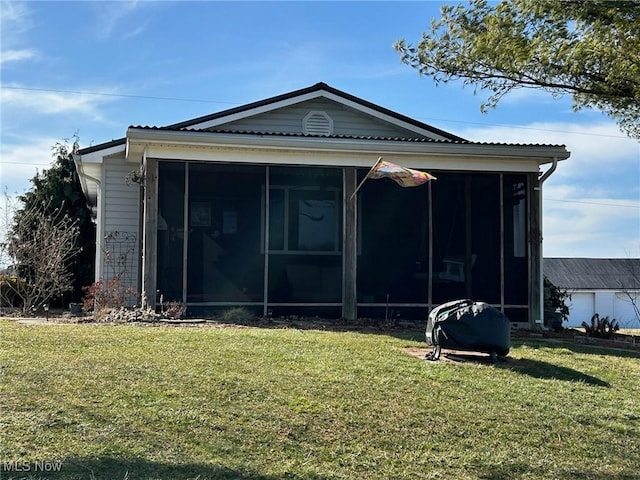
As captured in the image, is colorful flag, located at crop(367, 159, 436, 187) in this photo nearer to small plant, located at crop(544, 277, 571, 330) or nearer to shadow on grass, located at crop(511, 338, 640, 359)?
shadow on grass, located at crop(511, 338, 640, 359)

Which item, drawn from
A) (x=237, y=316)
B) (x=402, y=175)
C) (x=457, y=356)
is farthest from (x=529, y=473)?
(x=237, y=316)

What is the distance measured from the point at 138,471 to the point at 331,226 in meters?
8.73

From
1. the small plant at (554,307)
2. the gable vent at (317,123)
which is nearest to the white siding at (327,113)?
the gable vent at (317,123)

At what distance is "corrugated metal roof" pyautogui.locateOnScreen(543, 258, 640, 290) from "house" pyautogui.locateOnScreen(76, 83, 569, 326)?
2534 centimetres

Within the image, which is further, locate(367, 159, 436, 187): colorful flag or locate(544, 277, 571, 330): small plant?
locate(544, 277, 571, 330): small plant

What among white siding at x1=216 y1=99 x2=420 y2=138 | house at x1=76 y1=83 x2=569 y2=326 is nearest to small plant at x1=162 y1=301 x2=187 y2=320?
house at x1=76 y1=83 x2=569 y2=326

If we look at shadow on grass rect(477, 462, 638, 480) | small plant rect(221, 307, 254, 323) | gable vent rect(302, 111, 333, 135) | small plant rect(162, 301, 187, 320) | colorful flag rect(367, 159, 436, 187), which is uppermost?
gable vent rect(302, 111, 333, 135)

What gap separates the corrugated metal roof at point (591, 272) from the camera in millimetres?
36469

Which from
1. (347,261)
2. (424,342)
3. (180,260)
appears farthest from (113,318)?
(424,342)

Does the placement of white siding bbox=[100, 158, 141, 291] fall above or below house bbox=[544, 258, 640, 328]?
above

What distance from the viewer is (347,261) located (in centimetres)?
1124

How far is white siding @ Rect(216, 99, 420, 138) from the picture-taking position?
13977 mm

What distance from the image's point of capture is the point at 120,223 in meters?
12.8

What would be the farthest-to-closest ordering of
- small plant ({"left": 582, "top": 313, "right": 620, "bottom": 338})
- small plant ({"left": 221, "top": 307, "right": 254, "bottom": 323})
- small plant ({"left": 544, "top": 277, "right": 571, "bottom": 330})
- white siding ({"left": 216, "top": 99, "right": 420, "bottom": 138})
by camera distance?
white siding ({"left": 216, "top": 99, "right": 420, "bottom": 138})
small plant ({"left": 544, "top": 277, "right": 571, "bottom": 330})
small plant ({"left": 582, "top": 313, "right": 620, "bottom": 338})
small plant ({"left": 221, "top": 307, "right": 254, "bottom": 323})
